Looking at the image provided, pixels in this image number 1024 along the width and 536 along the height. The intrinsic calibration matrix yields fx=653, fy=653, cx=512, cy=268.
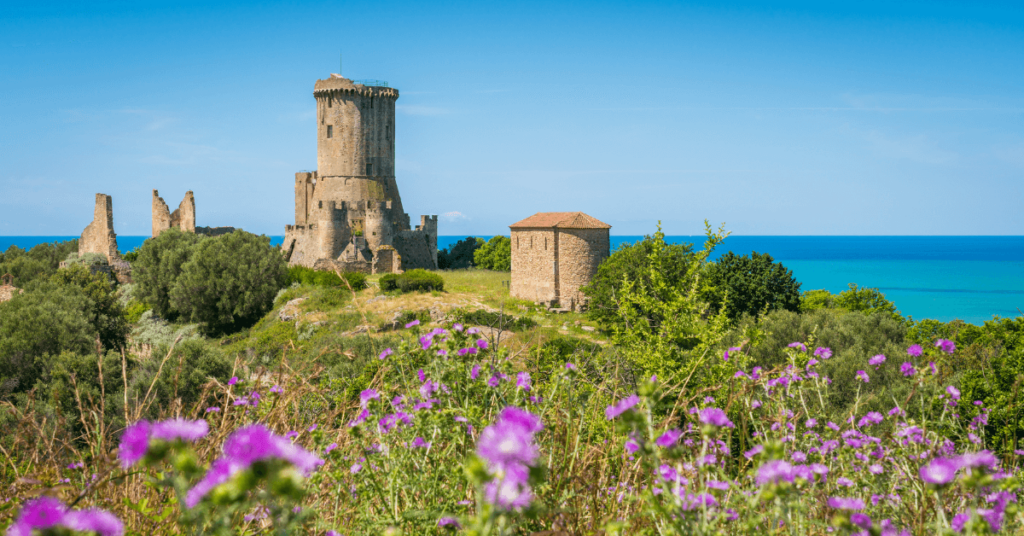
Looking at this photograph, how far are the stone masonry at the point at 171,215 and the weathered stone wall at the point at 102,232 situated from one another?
367cm

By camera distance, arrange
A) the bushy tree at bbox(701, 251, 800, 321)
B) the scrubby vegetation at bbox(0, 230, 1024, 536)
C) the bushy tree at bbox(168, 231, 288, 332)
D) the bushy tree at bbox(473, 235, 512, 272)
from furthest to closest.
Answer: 1. the bushy tree at bbox(473, 235, 512, 272)
2. the bushy tree at bbox(168, 231, 288, 332)
3. the bushy tree at bbox(701, 251, 800, 321)
4. the scrubby vegetation at bbox(0, 230, 1024, 536)

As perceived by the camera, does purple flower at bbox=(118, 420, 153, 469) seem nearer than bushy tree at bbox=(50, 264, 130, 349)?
Yes

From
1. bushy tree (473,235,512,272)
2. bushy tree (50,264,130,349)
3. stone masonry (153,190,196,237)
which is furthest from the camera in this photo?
bushy tree (473,235,512,272)

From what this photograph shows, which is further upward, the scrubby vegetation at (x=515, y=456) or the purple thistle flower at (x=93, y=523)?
the purple thistle flower at (x=93, y=523)

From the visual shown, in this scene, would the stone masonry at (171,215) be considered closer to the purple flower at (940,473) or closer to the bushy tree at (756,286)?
the bushy tree at (756,286)

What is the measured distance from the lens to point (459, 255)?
2361 inches

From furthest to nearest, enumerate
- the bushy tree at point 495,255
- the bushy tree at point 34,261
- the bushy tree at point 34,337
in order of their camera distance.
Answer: the bushy tree at point 495,255 → the bushy tree at point 34,261 → the bushy tree at point 34,337

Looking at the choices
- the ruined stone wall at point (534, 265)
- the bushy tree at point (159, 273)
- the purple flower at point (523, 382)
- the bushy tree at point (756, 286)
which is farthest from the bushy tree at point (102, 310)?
the bushy tree at point (756, 286)

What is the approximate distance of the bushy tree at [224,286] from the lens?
114ft

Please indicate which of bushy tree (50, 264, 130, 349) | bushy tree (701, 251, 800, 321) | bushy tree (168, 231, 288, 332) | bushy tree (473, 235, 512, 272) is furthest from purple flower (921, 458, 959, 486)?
bushy tree (473, 235, 512, 272)

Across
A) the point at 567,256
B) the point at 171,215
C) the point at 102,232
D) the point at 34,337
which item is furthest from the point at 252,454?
the point at 171,215

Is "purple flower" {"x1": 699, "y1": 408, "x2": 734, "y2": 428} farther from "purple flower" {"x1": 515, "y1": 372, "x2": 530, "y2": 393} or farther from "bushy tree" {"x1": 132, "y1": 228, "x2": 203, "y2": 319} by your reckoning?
"bushy tree" {"x1": 132, "y1": 228, "x2": 203, "y2": 319}

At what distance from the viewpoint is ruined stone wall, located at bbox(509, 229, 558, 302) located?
3578 cm

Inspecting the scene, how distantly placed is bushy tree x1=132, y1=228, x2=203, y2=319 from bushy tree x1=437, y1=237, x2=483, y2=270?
867 inches
